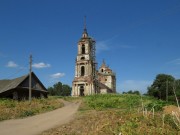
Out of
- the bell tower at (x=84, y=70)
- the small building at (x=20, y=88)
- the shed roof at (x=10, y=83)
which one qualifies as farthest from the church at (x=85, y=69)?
the shed roof at (x=10, y=83)

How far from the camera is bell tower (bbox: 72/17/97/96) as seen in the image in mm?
60562

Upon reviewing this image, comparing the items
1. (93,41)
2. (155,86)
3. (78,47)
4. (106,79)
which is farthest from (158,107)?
(106,79)

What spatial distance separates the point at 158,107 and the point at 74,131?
13.5 meters

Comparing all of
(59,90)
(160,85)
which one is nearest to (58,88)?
(59,90)

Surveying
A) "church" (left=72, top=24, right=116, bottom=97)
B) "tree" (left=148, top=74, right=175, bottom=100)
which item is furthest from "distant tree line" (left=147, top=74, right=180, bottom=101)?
"church" (left=72, top=24, right=116, bottom=97)

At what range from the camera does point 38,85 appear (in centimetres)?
4431

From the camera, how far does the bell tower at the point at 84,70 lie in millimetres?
60562

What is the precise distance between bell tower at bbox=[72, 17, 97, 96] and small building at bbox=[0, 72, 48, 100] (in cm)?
1616

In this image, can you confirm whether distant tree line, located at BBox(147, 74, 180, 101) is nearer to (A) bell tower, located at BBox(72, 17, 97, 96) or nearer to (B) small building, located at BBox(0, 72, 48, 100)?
(A) bell tower, located at BBox(72, 17, 97, 96)

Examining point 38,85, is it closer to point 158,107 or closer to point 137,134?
point 158,107

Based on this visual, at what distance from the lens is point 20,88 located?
39062 mm

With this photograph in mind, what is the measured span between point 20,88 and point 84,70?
24.9m

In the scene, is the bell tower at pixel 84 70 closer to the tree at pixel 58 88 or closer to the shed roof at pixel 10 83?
the shed roof at pixel 10 83

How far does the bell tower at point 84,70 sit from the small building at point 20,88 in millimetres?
16160
